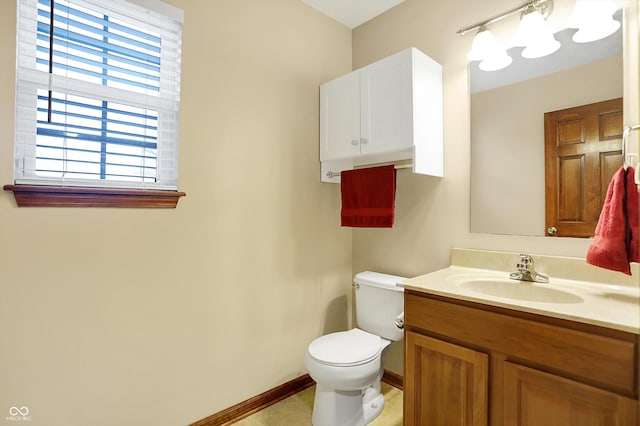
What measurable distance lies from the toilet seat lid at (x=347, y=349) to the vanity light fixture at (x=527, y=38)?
62.8 inches

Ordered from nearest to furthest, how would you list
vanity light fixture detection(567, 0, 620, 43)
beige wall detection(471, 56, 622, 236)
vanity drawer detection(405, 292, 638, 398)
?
vanity drawer detection(405, 292, 638, 398) → vanity light fixture detection(567, 0, 620, 43) → beige wall detection(471, 56, 622, 236)

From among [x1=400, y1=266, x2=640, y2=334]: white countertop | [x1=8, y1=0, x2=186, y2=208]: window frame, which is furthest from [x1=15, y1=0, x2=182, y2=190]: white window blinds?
[x1=400, y1=266, x2=640, y2=334]: white countertop

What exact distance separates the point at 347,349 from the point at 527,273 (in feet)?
3.08

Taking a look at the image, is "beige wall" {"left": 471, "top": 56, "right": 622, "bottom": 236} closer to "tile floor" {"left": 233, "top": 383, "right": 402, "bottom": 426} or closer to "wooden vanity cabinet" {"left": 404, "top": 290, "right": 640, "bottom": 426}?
"wooden vanity cabinet" {"left": 404, "top": 290, "right": 640, "bottom": 426}

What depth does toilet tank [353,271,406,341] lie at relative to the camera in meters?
1.79

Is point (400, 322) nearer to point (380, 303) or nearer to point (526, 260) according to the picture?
point (380, 303)

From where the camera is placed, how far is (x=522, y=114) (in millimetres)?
1562

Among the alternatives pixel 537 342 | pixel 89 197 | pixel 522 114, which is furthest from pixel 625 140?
pixel 89 197

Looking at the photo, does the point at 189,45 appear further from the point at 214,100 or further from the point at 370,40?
the point at 370,40

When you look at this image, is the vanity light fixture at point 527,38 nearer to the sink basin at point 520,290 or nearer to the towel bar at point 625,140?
the towel bar at point 625,140

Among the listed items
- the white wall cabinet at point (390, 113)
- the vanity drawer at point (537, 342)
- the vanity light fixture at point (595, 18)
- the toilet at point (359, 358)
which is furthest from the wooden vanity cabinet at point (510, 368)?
the vanity light fixture at point (595, 18)

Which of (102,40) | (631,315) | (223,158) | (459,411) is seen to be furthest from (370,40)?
(459,411)

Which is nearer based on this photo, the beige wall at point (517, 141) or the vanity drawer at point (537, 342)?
the vanity drawer at point (537, 342)

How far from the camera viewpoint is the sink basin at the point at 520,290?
130cm
